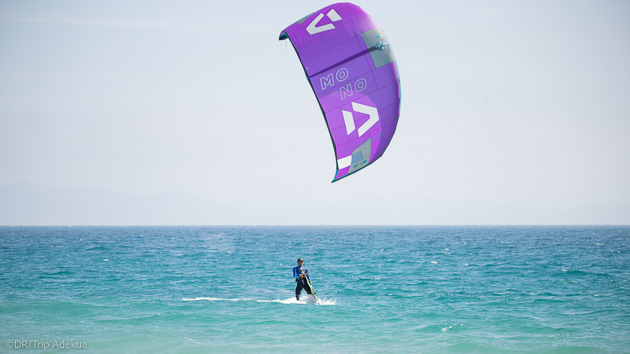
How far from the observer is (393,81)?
13.5 meters

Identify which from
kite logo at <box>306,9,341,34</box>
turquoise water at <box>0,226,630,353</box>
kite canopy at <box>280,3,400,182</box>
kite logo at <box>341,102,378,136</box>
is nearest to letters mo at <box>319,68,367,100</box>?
kite canopy at <box>280,3,400,182</box>

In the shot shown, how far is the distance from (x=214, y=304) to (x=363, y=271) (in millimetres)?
15487

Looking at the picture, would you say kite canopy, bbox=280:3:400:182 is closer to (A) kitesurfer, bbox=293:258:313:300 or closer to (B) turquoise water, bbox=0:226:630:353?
(A) kitesurfer, bbox=293:258:313:300

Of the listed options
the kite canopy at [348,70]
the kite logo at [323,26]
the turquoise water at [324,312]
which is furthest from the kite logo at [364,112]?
the turquoise water at [324,312]

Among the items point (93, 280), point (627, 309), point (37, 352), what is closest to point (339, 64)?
point (37, 352)

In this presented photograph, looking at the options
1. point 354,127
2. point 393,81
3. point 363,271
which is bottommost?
point 363,271

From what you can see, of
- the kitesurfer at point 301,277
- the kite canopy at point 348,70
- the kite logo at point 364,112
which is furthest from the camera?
the kitesurfer at point 301,277

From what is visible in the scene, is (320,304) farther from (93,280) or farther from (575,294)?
(93,280)

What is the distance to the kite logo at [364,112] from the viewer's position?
533 inches

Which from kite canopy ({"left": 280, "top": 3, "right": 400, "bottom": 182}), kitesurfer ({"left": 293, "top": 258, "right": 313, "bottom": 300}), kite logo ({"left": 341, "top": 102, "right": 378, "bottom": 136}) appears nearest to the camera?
kite canopy ({"left": 280, "top": 3, "right": 400, "bottom": 182})

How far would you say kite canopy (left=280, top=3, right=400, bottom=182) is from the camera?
Result: 1340cm

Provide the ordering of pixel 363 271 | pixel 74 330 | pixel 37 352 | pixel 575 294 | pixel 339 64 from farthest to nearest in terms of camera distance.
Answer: pixel 363 271
pixel 575 294
pixel 74 330
pixel 339 64
pixel 37 352

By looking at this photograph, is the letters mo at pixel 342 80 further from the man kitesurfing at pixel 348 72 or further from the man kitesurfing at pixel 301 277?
the man kitesurfing at pixel 301 277

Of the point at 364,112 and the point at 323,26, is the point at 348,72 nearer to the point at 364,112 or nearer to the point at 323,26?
the point at 364,112
